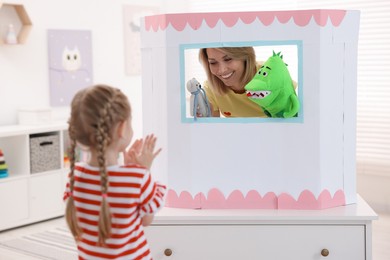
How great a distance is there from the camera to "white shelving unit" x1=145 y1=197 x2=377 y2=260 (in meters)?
1.85

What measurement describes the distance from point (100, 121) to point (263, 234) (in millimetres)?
726

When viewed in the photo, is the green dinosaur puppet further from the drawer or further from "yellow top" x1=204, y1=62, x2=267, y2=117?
the drawer

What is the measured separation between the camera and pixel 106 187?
1.39 meters

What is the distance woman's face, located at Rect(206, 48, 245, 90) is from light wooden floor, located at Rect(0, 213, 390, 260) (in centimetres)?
143

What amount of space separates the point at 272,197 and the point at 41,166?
2.33 m

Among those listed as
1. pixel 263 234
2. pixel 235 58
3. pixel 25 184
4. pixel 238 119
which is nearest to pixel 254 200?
pixel 263 234

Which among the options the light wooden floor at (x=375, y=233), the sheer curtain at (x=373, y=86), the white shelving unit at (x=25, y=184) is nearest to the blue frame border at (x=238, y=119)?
the light wooden floor at (x=375, y=233)

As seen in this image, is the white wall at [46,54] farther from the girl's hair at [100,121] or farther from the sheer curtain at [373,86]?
the girl's hair at [100,121]

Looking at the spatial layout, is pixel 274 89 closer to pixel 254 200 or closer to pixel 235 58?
pixel 235 58

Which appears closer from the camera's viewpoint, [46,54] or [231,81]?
[231,81]

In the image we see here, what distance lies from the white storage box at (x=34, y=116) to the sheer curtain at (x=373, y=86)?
2031mm

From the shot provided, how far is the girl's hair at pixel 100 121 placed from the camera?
4.53ft

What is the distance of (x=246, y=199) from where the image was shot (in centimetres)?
195

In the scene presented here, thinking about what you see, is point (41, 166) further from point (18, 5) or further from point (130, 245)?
point (130, 245)
